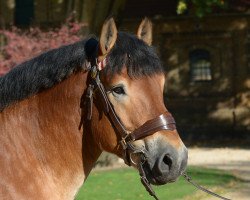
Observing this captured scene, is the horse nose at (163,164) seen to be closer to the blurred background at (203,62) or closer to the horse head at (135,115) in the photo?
the horse head at (135,115)

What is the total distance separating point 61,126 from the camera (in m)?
3.94

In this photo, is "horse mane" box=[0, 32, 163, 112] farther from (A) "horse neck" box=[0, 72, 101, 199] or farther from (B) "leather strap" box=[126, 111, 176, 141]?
(B) "leather strap" box=[126, 111, 176, 141]

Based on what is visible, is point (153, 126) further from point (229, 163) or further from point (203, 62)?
point (203, 62)

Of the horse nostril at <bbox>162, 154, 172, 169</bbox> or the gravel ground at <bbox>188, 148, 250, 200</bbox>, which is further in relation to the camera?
the gravel ground at <bbox>188, 148, 250, 200</bbox>

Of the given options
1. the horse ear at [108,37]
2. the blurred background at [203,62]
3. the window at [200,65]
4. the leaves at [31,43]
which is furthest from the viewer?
the window at [200,65]

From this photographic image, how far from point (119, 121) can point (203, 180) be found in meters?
10.3

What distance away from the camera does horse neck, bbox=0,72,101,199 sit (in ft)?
12.8

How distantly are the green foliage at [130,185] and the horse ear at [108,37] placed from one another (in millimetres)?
7753

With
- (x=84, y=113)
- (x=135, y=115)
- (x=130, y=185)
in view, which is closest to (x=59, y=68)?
(x=84, y=113)

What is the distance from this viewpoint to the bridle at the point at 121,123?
3.78 m

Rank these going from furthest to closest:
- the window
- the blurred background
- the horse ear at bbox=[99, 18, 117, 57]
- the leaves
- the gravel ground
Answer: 1. the window
2. the blurred background
3. the leaves
4. the gravel ground
5. the horse ear at bbox=[99, 18, 117, 57]

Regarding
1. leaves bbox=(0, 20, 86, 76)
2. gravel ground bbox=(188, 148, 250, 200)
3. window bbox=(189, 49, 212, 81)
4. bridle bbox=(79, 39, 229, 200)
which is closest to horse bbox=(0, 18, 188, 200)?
bridle bbox=(79, 39, 229, 200)

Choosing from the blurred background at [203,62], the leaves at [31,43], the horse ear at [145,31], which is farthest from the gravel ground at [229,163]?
the horse ear at [145,31]

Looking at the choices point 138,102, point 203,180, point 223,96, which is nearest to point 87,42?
point 138,102
